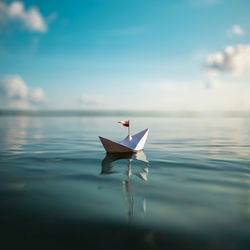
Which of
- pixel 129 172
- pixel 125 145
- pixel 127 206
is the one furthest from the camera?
pixel 125 145

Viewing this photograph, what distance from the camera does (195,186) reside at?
589 centimetres

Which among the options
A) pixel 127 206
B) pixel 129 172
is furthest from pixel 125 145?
pixel 127 206

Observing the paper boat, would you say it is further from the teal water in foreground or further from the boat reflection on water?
the teal water in foreground

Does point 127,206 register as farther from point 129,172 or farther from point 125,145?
point 125,145

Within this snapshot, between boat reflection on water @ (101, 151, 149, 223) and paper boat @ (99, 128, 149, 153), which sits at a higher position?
paper boat @ (99, 128, 149, 153)

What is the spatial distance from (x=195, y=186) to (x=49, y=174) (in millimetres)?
4921

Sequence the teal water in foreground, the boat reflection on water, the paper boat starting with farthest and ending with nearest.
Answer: the paper boat, the boat reflection on water, the teal water in foreground

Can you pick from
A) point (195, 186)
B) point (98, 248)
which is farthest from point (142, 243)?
point (195, 186)

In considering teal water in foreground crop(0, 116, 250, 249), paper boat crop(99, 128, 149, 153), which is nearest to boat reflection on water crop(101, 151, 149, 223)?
teal water in foreground crop(0, 116, 250, 249)

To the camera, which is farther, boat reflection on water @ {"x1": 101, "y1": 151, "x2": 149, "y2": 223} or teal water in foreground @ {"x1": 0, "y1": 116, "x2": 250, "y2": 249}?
boat reflection on water @ {"x1": 101, "y1": 151, "x2": 149, "y2": 223}

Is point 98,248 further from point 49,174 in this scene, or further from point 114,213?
point 49,174

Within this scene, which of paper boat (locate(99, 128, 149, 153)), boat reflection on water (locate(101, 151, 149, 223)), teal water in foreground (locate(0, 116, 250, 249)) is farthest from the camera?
paper boat (locate(99, 128, 149, 153))

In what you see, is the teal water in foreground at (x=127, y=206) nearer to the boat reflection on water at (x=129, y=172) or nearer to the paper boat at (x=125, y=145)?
the boat reflection on water at (x=129, y=172)

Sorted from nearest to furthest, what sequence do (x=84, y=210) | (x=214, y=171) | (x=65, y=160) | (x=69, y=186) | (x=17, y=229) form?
(x=17, y=229)
(x=84, y=210)
(x=69, y=186)
(x=214, y=171)
(x=65, y=160)
